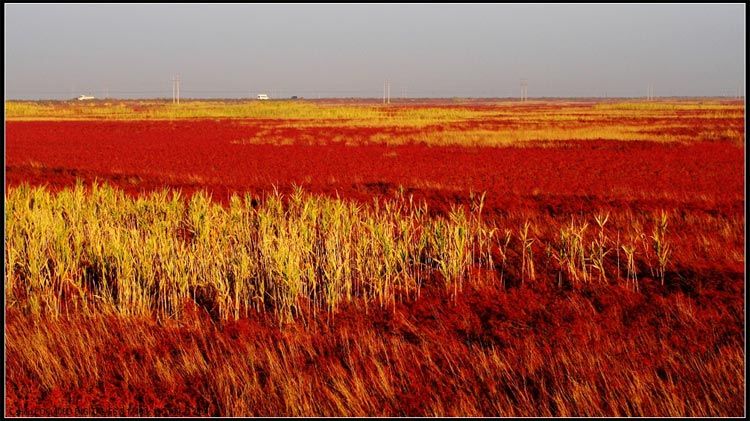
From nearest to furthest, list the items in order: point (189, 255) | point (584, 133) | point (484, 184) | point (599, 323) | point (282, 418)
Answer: point (282, 418), point (599, 323), point (189, 255), point (484, 184), point (584, 133)

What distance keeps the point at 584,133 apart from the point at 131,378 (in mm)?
30568

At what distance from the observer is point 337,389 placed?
424 cm

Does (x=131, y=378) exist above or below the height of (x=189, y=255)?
below

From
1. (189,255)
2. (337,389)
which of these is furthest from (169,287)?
(337,389)

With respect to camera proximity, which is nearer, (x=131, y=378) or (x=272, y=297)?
(x=131, y=378)

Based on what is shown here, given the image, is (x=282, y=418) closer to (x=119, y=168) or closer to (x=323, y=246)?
(x=323, y=246)

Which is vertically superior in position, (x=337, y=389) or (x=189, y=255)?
(x=189, y=255)

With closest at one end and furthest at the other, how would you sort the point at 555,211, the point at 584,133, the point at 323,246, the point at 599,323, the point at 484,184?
1. the point at 599,323
2. the point at 323,246
3. the point at 555,211
4. the point at 484,184
5. the point at 584,133

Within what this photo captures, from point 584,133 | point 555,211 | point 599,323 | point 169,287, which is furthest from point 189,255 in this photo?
point 584,133

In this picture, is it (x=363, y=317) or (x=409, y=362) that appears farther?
(x=363, y=317)

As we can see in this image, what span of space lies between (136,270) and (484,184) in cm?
1064

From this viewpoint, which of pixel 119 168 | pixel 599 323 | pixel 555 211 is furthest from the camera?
pixel 119 168

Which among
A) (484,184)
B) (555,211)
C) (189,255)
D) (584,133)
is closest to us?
(189,255)

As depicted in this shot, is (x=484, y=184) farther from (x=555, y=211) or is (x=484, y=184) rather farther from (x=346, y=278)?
(x=346, y=278)
